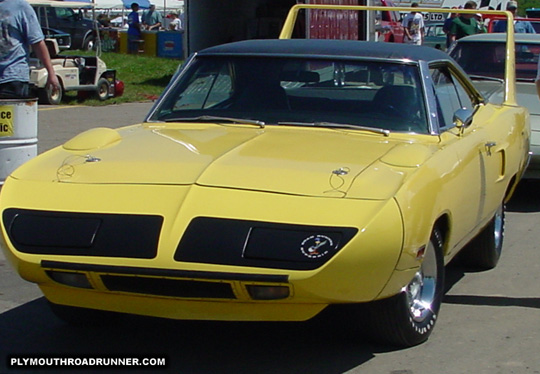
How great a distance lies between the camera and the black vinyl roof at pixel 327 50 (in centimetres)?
541

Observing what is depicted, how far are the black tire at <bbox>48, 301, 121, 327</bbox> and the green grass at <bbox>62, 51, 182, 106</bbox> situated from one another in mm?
12274

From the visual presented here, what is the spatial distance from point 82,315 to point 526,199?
18.6ft

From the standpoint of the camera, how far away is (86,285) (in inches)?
154

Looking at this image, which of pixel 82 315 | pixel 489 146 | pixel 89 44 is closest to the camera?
pixel 82 315

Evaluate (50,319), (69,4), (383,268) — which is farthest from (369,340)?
(69,4)

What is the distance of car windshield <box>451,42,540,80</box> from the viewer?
32.4 ft

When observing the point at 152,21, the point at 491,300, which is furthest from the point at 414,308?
the point at 152,21

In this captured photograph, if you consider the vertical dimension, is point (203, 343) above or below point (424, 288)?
below

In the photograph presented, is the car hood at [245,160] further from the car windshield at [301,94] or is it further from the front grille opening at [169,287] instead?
the front grille opening at [169,287]

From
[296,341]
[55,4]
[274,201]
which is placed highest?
[55,4]

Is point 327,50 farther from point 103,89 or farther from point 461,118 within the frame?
point 103,89

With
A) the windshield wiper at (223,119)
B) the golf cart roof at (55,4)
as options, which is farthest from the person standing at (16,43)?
the golf cart roof at (55,4)

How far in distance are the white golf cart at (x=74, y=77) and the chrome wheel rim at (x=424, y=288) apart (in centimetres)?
1161

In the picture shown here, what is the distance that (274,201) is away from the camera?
12.7ft
